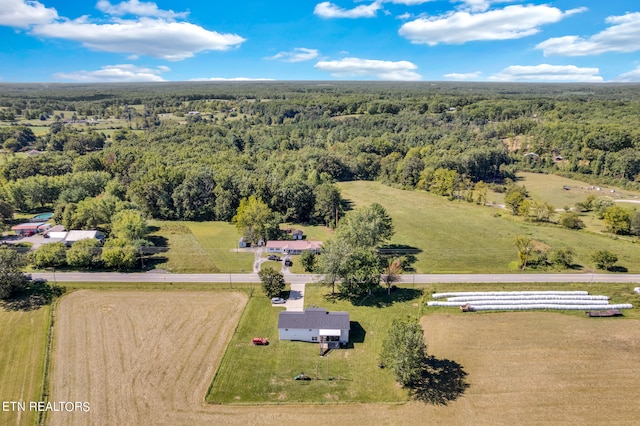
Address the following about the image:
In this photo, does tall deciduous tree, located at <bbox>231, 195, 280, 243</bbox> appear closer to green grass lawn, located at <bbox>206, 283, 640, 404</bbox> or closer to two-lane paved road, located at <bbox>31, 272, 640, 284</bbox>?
two-lane paved road, located at <bbox>31, 272, 640, 284</bbox>

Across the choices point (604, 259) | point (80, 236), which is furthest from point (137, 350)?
point (604, 259)

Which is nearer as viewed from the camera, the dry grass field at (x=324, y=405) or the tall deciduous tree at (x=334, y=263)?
the dry grass field at (x=324, y=405)

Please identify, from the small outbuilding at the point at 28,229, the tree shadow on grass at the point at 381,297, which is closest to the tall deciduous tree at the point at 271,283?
the tree shadow on grass at the point at 381,297

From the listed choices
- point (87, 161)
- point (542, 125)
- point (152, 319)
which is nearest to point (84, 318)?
point (152, 319)

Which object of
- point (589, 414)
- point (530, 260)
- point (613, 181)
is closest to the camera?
point (589, 414)

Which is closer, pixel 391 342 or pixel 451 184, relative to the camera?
pixel 391 342

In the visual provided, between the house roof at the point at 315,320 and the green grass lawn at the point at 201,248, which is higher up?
A: the house roof at the point at 315,320

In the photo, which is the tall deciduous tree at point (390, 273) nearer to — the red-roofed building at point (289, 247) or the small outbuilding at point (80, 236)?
the red-roofed building at point (289, 247)

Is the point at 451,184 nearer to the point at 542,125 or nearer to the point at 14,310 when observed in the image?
the point at 542,125
